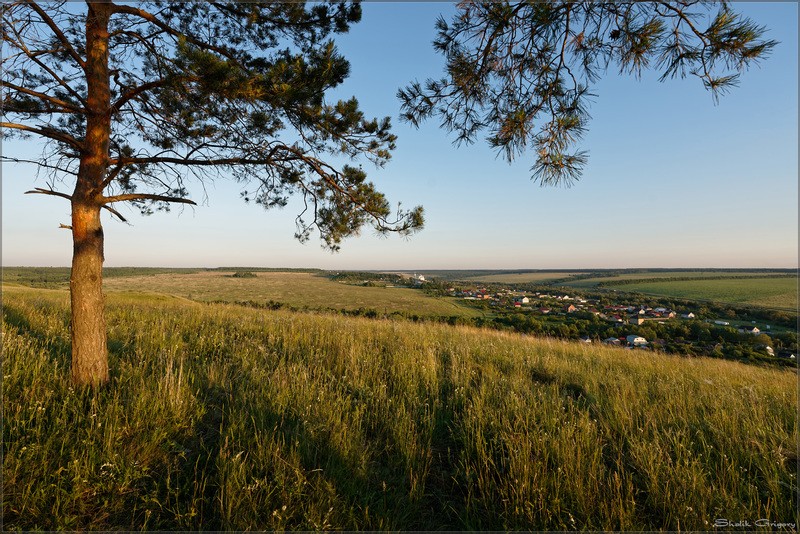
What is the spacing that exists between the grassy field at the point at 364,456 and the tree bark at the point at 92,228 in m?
0.34

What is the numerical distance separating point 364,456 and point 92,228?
4022 millimetres

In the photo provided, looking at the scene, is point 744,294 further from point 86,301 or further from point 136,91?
point 86,301

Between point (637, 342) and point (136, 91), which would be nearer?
point (136, 91)

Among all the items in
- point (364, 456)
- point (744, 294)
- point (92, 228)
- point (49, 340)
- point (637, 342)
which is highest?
point (92, 228)

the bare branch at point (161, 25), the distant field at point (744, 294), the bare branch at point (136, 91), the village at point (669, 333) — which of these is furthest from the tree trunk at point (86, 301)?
the distant field at point (744, 294)

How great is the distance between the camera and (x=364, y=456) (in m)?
2.53

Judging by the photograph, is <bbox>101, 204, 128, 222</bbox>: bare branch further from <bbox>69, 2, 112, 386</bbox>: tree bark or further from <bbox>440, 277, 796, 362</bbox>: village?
<bbox>440, 277, 796, 362</bbox>: village

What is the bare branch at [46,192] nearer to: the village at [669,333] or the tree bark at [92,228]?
the tree bark at [92,228]

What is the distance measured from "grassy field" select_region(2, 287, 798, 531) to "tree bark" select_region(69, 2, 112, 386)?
13.3 inches

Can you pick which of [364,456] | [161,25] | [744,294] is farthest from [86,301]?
[744,294]

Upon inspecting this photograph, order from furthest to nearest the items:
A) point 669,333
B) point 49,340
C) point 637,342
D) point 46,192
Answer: point 669,333, point 637,342, point 49,340, point 46,192

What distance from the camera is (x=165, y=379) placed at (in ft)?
10.7

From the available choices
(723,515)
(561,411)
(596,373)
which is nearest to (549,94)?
(561,411)

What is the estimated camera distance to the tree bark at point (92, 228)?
341 centimetres
